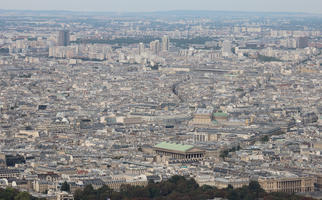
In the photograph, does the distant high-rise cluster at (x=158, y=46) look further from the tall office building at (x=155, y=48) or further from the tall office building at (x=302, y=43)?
the tall office building at (x=302, y=43)

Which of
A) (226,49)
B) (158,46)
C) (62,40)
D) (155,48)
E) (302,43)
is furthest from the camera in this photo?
(62,40)

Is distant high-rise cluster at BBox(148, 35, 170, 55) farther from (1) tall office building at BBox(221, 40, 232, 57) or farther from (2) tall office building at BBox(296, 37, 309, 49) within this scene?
(2) tall office building at BBox(296, 37, 309, 49)

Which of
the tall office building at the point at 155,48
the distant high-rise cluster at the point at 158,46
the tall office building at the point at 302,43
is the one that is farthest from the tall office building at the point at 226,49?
the tall office building at the point at 302,43

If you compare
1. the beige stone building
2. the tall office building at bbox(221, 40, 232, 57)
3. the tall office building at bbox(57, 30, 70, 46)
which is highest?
the beige stone building

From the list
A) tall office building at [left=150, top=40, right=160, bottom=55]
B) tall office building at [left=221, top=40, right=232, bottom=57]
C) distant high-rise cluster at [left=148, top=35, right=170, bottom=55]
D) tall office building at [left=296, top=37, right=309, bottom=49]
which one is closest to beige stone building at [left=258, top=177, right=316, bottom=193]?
tall office building at [left=221, top=40, right=232, bottom=57]

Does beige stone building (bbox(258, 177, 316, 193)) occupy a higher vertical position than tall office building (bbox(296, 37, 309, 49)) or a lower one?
higher

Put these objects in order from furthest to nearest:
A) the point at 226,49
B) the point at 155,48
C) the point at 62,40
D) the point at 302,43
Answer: the point at 62,40
the point at 302,43
the point at 226,49
the point at 155,48

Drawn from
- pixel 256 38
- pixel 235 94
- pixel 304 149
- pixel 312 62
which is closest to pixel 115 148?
pixel 304 149

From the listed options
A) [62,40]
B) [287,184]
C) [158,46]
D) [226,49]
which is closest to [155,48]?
[158,46]

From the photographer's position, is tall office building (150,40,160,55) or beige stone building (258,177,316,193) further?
tall office building (150,40,160,55)

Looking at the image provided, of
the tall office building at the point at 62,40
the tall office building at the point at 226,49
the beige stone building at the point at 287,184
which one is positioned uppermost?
the beige stone building at the point at 287,184

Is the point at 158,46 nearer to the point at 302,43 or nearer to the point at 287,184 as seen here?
the point at 302,43
